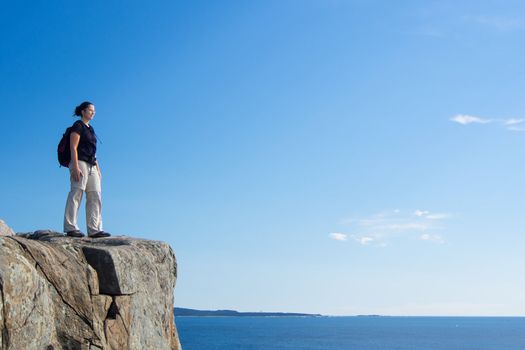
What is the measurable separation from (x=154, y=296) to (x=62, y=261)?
2.91m

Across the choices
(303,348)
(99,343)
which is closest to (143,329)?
(99,343)

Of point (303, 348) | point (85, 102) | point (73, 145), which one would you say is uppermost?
point (85, 102)

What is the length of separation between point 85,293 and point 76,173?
300 cm

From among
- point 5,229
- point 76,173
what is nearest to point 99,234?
point 76,173

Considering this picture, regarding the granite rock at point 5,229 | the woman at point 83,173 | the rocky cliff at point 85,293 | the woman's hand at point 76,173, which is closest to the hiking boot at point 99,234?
the woman at point 83,173

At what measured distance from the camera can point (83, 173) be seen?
39.9ft

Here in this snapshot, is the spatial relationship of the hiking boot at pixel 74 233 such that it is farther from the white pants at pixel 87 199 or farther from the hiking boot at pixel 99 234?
the hiking boot at pixel 99 234

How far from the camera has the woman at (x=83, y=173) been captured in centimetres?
1191

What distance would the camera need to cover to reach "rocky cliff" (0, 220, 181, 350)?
812cm

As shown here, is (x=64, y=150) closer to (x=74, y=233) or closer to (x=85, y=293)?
(x=74, y=233)

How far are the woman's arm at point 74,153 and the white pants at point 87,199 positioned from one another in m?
0.20

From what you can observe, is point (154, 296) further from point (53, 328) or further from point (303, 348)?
point (303, 348)

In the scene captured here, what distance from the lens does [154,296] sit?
40.0 feet

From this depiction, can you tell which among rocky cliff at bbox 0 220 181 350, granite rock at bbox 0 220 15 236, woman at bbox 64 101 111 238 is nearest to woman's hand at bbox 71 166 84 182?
woman at bbox 64 101 111 238
